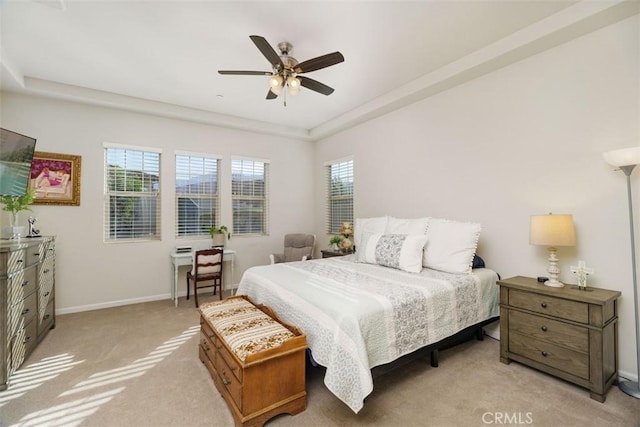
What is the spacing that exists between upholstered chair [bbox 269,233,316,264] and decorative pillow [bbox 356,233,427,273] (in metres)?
1.71

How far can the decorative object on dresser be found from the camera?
2.24 metres

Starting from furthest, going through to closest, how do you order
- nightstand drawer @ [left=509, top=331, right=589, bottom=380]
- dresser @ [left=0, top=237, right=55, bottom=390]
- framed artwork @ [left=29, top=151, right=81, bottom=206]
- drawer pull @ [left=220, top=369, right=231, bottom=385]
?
framed artwork @ [left=29, top=151, right=81, bottom=206] < dresser @ [left=0, top=237, right=55, bottom=390] < nightstand drawer @ [left=509, top=331, right=589, bottom=380] < drawer pull @ [left=220, top=369, right=231, bottom=385]

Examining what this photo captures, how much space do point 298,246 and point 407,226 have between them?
7.70 ft

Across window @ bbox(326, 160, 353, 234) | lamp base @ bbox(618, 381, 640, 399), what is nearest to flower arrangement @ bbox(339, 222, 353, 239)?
window @ bbox(326, 160, 353, 234)

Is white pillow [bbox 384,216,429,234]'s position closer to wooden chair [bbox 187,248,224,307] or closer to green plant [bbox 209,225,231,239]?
wooden chair [bbox 187,248,224,307]

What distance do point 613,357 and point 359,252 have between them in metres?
2.25

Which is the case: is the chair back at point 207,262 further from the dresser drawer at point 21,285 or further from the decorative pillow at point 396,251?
the decorative pillow at point 396,251

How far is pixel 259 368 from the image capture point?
171 centimetres

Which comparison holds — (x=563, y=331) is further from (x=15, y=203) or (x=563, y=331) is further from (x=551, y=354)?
(x=15, y=203)

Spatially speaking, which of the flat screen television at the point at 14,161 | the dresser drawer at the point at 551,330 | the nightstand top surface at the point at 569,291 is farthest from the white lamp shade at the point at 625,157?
the flat screen television at the point at 14,161

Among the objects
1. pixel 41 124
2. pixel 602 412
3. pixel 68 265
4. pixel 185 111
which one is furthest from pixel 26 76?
pixel 602 412

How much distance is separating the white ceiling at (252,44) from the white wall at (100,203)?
0.91ft

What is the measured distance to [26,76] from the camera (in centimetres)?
335

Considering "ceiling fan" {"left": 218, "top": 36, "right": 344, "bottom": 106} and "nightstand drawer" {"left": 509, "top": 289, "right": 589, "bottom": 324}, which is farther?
"ceiling fan" {"left": 218, "top": 36, "right": 344, "bottom": 106}
